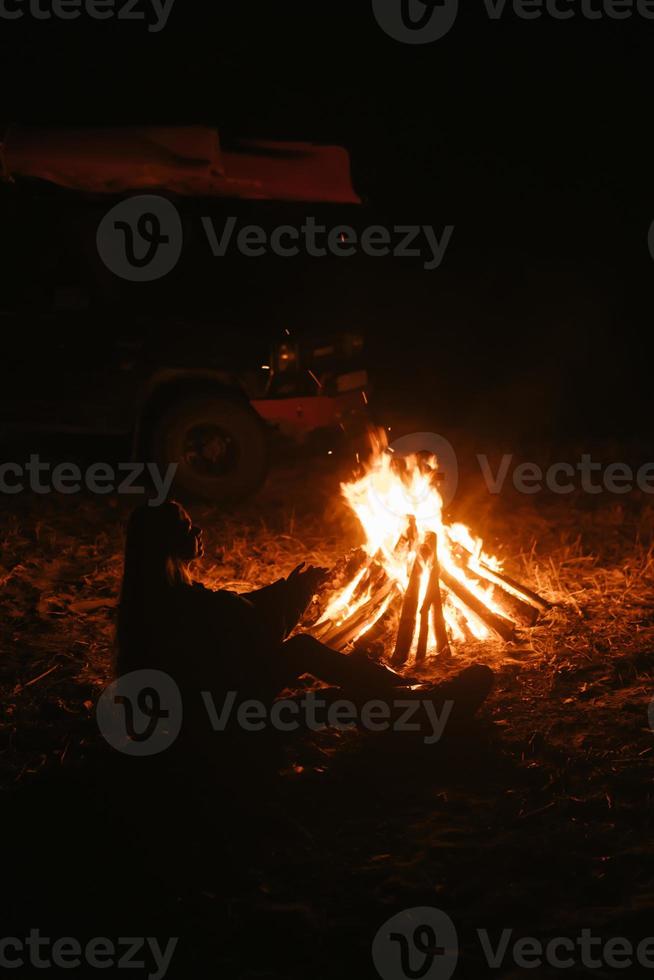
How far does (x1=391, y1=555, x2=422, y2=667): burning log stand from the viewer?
5.66 metres

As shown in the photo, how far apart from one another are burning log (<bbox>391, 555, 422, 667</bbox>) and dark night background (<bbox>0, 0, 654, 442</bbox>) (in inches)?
330

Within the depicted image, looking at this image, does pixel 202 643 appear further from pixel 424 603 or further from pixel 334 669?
pixel 424 603

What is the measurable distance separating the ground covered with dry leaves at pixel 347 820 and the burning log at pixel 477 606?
0.49 feet

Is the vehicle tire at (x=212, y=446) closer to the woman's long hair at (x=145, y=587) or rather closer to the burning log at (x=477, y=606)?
the burning log at (x=477, y=606)

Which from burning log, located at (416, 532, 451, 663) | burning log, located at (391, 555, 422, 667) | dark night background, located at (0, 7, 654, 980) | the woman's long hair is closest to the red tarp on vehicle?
dark night background, located at (0, 7, 654, 980)

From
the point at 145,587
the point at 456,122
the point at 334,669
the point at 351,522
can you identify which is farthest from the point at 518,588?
the point at 456,122

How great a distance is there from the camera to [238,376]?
8445mm

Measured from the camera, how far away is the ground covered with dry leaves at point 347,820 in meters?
3.78

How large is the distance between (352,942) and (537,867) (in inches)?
31.5

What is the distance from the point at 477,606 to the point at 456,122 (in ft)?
45.6

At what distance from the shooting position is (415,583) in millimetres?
5848

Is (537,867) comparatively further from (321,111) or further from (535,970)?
(321,111)

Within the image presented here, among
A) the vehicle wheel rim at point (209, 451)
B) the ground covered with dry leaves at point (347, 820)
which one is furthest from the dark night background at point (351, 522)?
the vehicle wheel rim at point (209, 451)

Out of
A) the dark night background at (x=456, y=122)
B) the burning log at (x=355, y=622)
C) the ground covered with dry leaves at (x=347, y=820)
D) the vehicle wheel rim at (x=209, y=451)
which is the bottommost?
the ground covered with dry leaves at (x=347, y=820)
